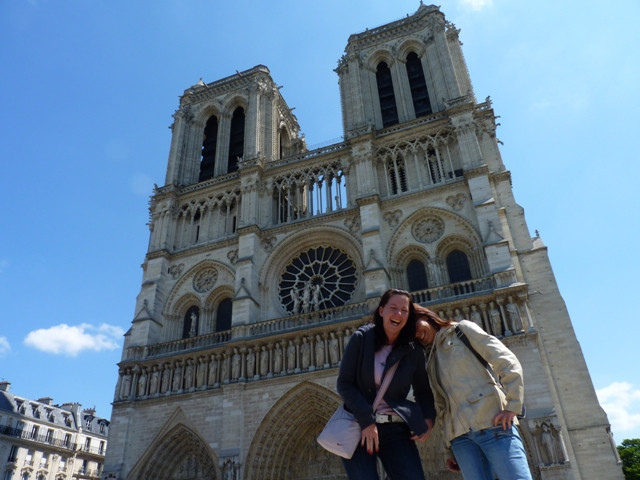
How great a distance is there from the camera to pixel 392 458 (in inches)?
123

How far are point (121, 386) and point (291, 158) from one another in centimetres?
1190

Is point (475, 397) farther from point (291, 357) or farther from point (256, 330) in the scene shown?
point (256, 330)

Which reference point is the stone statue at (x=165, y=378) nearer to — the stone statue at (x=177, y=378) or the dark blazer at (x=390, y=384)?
the stone statue at (x=177, y=378)

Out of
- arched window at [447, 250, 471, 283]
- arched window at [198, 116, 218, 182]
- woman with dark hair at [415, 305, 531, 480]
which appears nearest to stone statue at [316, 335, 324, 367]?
arched window at [447, 250, 471, 283]

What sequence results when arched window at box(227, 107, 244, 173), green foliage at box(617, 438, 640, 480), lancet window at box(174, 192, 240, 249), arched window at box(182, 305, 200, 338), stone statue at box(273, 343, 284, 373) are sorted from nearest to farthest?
stone statue at box(273, 343, 284, 373), arched window at box(182, 305, 200, 338), lancet window at box(174, 192, 240, 249), arched window at box(227, 107, 244, 173), green foliage at box(617, 438, 640, 480)

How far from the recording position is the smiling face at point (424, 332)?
11.7 ft

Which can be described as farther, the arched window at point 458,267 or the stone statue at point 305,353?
the arched window at point 458,267

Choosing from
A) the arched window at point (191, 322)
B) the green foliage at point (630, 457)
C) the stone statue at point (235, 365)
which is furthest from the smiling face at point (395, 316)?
the green foliage at point (630, 457)

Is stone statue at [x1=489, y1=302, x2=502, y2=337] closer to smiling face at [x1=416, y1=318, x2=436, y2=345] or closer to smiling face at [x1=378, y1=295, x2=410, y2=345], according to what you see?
smiling face at [x1=416, y1=318, x2=436, y2=345]

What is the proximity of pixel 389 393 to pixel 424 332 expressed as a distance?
591mm

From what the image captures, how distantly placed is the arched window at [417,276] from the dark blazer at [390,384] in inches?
572

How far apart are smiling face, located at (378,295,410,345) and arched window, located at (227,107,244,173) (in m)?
22.6

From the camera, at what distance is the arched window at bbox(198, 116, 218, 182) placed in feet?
84.4

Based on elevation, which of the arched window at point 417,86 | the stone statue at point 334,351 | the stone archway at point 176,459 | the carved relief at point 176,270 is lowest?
the stone archway at point 176,459
